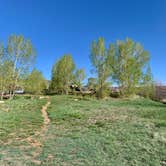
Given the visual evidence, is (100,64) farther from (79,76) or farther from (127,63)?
(79,76)

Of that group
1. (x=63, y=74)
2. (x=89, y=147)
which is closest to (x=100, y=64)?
(x=63, y=74)

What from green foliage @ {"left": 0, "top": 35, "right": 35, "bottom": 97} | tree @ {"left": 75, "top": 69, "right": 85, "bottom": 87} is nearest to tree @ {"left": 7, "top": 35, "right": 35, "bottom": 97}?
green foliage @ {"left": 0, "top": 35, "right": 35, "bottom": 97}

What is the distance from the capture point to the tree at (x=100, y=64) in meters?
28.5

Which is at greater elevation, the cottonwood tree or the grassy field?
the cottonwood tree

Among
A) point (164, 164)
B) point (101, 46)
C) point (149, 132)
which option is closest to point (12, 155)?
point (164, 164)

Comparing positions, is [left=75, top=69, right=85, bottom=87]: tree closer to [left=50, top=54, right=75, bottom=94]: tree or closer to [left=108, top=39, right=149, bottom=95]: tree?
[left=50, top=54, right=75, bottom=94]: tree

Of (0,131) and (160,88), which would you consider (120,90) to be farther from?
(0,131)

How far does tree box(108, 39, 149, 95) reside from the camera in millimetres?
29219

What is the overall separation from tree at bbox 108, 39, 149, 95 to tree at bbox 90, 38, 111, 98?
1170 mm

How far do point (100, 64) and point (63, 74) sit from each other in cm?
1133

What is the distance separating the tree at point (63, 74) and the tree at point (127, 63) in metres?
10.6

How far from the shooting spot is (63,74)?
125ft

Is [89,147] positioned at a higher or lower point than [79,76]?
lower

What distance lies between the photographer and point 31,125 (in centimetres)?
944
